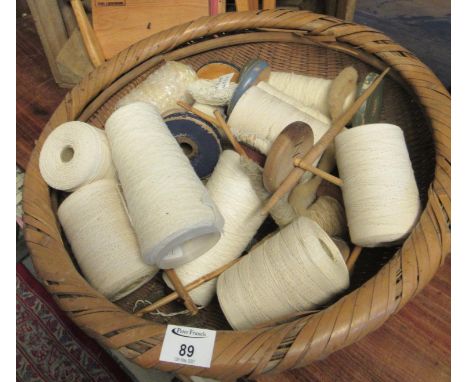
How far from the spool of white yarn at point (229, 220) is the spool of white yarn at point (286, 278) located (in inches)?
2.9

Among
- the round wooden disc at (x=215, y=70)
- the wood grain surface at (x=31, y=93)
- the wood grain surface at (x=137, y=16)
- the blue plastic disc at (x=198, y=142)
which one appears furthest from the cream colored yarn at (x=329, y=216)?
the wood grain surface at (x=31, y=93)

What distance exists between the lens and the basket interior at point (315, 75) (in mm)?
782

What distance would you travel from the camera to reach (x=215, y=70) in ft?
3.43

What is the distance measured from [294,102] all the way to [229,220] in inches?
14.1

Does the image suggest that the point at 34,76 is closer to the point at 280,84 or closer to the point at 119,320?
the point at 280,84

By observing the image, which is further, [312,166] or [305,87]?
[305,87]

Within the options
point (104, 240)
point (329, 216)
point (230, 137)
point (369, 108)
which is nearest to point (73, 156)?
point (104, 240)

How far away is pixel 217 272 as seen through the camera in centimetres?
76

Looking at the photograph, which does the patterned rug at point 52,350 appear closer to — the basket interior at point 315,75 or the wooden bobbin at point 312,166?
the basket interior at point 315,75

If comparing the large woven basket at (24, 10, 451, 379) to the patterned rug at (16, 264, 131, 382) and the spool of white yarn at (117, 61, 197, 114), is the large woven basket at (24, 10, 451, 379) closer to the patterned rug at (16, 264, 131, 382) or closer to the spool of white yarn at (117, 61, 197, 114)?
the spool of white yarn at (117, 61, 197, 114)

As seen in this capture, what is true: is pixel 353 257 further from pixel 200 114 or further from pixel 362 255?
pixel 200 114

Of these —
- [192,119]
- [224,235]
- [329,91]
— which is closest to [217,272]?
[224,235]

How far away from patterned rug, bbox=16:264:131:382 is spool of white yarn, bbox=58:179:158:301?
1.35 feet

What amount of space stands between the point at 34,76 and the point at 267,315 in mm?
Answer: 1457
